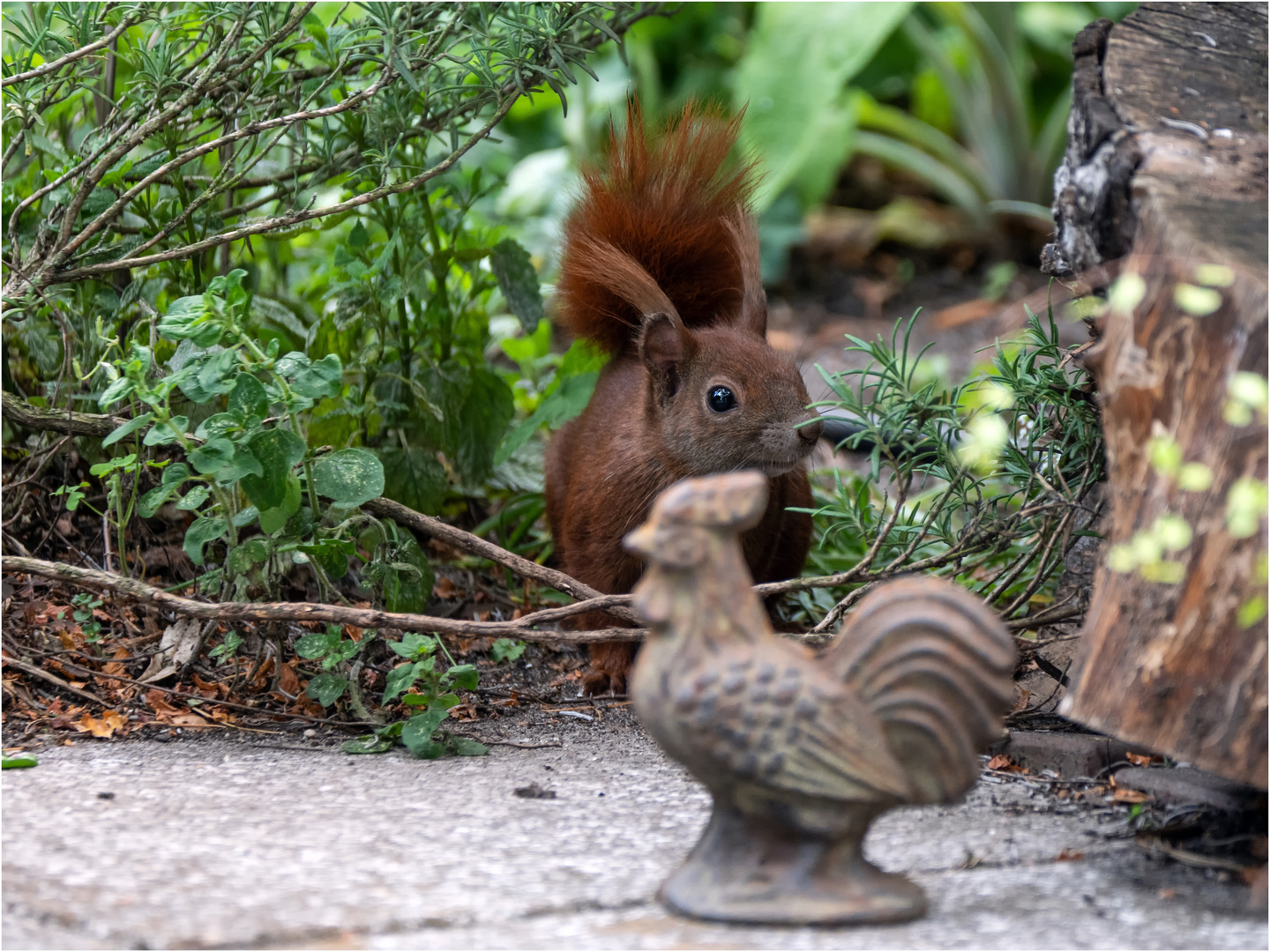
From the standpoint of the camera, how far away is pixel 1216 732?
160cm

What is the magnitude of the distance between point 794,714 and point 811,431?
1.36 metres

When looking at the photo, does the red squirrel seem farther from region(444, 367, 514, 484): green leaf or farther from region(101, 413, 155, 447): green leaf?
region(101, 413, 155, 447): green leaf

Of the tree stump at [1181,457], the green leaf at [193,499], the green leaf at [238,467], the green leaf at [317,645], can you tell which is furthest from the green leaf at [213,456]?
the tree stump at [1181,457]

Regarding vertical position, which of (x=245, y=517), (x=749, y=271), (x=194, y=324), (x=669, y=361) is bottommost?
(x=245, y=517)

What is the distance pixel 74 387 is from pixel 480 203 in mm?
4067

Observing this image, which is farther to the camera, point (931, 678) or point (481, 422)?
point (481, 422)

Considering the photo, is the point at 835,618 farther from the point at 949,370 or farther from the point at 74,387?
the point at 949,370

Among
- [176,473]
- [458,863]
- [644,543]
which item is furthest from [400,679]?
[644,543]

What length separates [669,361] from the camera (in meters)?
2.96

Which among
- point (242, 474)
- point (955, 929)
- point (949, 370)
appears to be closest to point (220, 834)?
point (242, 474)

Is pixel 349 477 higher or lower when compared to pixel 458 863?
higher

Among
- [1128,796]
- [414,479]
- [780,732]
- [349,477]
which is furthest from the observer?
[414,479]

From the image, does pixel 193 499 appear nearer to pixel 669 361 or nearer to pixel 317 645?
pixel 317 645

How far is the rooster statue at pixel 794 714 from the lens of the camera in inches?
60.4
